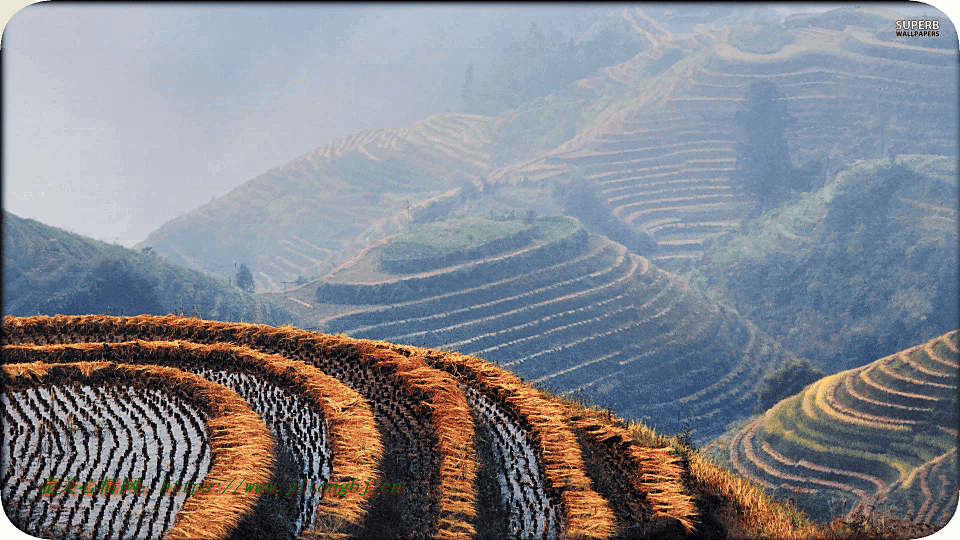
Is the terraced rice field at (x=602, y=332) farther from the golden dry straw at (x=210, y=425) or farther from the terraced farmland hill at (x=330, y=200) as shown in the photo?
the golden dry straw at (x=210, y=425)

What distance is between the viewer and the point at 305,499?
4156 mm

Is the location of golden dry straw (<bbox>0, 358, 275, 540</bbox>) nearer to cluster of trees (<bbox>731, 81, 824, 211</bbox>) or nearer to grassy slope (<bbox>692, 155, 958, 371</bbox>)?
grassy slope (<bbox>692, 155, 958, 371</bbox>)

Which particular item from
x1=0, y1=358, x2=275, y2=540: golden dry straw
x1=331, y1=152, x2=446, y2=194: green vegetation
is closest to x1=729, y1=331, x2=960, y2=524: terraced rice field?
x1=0, y1=358, x2=275, y2=540: golden dry straw

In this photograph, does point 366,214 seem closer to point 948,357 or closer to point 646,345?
point 646,345

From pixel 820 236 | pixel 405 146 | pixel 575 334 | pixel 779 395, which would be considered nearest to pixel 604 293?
pixel 575 334

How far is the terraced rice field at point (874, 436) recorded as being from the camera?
26.7 m

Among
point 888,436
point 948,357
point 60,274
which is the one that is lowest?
point 888,436

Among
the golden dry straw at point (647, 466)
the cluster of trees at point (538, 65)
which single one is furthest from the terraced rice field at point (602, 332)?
the cluster of trees at point (538, 65)

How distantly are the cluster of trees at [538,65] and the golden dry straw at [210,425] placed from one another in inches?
3947

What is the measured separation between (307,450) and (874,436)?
28.2 m

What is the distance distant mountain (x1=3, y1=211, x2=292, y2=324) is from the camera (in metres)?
25.5

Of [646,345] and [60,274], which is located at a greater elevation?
[60,274]

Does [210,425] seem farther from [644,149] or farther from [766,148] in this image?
[766,148]

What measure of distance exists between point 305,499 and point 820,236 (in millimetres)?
68834
